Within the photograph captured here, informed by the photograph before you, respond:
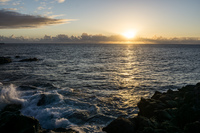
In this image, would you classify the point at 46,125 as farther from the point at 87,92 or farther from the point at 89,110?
the point at 87,92

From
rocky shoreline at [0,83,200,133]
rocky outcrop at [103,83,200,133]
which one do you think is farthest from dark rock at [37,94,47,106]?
rocky outcrop at [103,83,200,133]

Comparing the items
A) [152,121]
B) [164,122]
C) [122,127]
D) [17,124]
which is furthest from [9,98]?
[164,122]

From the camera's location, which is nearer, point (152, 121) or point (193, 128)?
point (193, 128)

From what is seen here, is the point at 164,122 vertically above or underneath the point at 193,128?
underneath

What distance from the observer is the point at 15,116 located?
337 inches

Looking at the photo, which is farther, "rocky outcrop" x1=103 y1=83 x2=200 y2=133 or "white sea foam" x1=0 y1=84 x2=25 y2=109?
"white sea foam" x1=0 y1=84 x2=25 y2=109

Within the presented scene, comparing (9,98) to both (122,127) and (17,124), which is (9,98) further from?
(122,127)

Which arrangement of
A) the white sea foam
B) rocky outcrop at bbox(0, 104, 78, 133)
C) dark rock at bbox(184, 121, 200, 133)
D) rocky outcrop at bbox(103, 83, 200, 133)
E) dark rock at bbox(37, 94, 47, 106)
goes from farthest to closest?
1. the white sea foam
2. dark rock at bbox(37, 94, 47, 106)
3. rocky outcrop at bbox(103, 83, 200, 133)
4. rocky outcrop at bbox(0, 104, 78, 133)
5. dark rock at bbox(184, 121, 200, 133)

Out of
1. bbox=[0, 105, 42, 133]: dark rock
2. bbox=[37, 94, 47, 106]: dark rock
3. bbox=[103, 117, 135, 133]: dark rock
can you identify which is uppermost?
bbox=[0, 105, 42, 133]: dark rock

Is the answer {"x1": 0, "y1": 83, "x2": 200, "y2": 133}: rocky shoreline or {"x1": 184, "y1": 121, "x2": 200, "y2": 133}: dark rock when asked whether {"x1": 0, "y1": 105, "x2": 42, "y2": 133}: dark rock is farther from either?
{"x1": 184, "y1": 121, "x2": 200, "y2": 133}: dark rock

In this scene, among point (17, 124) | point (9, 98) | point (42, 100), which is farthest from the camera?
point (9, 98)

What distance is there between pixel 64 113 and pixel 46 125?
2.06 metres

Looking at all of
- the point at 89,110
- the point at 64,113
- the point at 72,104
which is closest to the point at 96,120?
the point at 89,110

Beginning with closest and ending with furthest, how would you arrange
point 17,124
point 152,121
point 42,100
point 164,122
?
1. point 17,124
2. point 164,122
3. point 152,121
4. point 42,100
